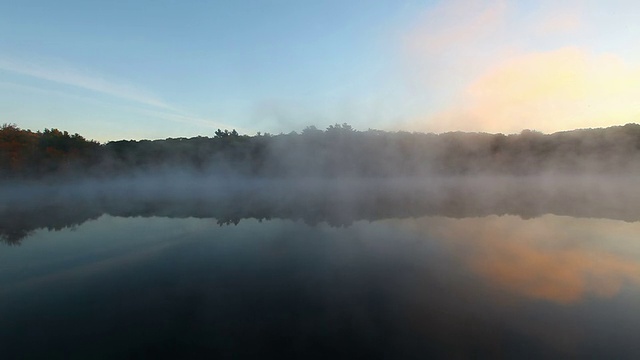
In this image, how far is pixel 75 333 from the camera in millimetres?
2873

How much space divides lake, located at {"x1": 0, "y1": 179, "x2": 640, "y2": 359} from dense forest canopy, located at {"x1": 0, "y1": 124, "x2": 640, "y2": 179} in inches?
751

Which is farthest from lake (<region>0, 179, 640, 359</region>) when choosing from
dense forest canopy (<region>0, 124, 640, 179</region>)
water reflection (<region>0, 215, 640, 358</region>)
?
dense forest canopy (<region>0, 124, 640, 179</region>)

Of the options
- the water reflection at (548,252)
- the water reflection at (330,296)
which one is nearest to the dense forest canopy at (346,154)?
the water reflection at (548,252)

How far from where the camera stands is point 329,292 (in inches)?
146

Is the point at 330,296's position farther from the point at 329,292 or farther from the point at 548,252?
the point at 548,252

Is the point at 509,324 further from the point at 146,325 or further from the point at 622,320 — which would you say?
the point at 146,325

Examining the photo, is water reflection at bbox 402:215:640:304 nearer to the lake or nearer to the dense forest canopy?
the lake

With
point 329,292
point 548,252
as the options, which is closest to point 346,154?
point 548,252

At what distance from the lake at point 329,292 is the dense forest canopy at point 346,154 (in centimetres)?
1907

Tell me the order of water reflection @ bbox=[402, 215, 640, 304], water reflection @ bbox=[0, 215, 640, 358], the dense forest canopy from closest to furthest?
water reflection @ bbox=[0, 215, 640, 358], water reflection @ bbox=[402, 215, 640, 304], the dense forest canopy

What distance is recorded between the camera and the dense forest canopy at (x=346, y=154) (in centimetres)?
2350

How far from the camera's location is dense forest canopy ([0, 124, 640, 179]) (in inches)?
925

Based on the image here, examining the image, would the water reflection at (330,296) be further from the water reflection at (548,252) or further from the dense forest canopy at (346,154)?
the dense forest canopy at (346,154)

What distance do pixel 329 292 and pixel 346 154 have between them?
2322cm
